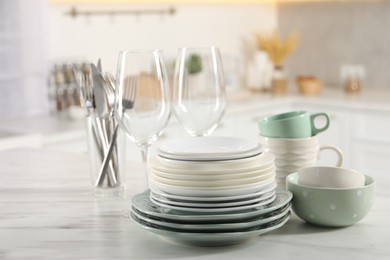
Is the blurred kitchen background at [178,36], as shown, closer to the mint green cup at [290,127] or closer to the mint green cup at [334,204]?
the mint green cup at [290,127]

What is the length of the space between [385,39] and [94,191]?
295 cm

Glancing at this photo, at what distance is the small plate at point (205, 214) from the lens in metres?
1.20

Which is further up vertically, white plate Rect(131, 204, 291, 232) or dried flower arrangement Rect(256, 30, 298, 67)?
dried flower arrangement Rect(256, 30, 298, 67)

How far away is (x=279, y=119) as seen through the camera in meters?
1.54

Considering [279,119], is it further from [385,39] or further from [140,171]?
[385,39]

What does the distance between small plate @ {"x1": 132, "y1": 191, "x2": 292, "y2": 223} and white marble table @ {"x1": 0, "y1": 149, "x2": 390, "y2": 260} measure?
6 cm

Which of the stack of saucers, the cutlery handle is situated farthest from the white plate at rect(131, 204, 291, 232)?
the cutlery handle

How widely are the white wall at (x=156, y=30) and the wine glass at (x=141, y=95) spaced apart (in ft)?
6.50

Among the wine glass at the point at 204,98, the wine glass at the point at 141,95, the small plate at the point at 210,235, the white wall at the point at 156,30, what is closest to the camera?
the small plate at the point at 210,235

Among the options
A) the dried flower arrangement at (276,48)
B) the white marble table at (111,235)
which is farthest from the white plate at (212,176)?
the dried flower arrangement at (276,48)

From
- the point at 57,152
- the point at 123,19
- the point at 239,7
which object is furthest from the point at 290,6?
the point at 57,152

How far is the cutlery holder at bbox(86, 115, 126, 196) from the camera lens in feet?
5.13

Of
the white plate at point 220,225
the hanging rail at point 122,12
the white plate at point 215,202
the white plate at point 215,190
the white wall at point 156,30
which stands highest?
the hanging rail at point 122,12

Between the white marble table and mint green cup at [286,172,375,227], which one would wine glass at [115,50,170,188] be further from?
mint green cup at [286,172,375,227]
